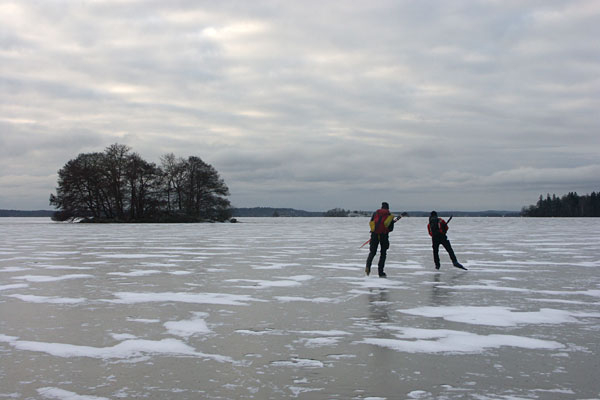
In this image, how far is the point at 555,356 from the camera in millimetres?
4617

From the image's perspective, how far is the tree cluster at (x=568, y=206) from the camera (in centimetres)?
14475

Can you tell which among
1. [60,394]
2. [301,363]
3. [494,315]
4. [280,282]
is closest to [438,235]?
[280,282]

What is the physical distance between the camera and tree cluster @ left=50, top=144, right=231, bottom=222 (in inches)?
2373

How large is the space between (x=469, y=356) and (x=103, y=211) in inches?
2549

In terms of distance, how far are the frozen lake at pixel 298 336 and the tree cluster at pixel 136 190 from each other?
53.1 m

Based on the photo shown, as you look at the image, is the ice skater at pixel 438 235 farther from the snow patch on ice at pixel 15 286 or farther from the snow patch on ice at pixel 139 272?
the snow patch on ice at pixel 15 286

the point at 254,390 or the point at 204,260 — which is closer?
the point at 254,390

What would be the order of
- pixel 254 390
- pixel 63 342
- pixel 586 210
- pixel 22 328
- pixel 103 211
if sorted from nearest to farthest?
pixel 254 390 < pixel 63 342 < pixel 22 328 < pixel 103 211 < pixel 586 210

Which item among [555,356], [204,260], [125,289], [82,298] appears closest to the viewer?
[555,356]

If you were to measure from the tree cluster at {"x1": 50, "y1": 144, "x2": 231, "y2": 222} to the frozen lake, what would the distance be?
53.1 m

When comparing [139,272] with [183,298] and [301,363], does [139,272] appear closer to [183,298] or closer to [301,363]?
[183,298]

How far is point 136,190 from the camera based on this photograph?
213ft

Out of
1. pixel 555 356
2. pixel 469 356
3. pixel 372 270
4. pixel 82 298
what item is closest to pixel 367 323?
pixel 469 356

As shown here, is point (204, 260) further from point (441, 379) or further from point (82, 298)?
point (441, 379)
